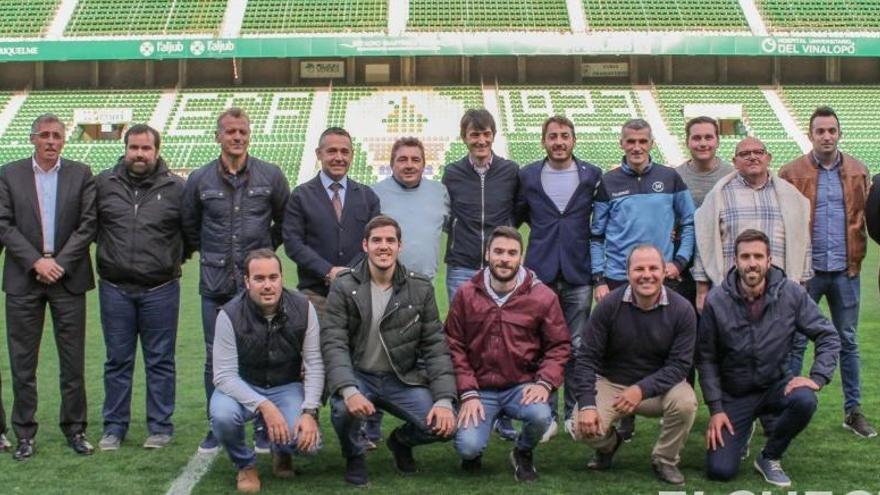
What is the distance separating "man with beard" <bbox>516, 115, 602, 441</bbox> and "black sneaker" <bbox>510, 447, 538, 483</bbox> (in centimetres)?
78

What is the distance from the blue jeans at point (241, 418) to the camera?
500cm

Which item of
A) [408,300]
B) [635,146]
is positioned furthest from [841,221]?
[408,300]

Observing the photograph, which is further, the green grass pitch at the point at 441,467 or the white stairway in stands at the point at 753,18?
the white stairway in stands at the point at 753,18

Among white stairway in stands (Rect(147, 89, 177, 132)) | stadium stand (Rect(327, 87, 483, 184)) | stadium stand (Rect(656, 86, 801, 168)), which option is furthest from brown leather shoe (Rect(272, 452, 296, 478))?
white stairway in stands (Rect(147, 89, 177, 132))

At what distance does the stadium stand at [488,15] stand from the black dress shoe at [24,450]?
29.5 m

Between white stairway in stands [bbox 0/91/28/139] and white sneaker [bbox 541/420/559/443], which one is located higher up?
white stairway in stands [bbox 0/91/28/139]

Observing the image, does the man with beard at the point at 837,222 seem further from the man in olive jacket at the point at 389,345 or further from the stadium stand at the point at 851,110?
the stadium stand at the point at 851,110

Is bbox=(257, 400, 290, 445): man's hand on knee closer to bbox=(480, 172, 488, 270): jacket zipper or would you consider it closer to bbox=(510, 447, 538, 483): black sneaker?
bbox=(510, 447, 538, 483): black sneaker

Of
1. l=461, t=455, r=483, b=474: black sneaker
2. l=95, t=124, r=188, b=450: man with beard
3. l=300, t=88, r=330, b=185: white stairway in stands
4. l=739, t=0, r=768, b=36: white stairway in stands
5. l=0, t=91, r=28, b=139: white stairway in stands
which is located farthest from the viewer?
l=739, t=0, r=768, b=36: white stairway in stands

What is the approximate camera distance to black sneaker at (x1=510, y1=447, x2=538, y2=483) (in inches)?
204

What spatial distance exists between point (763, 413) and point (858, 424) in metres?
1.10

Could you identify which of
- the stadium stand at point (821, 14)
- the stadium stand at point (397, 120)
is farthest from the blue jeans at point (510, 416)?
the stadium stand at point (821, 14)

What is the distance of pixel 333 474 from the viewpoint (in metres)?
5.32

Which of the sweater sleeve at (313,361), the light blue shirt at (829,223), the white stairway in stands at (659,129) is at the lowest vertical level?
the sweater sleeve at (313,361)
